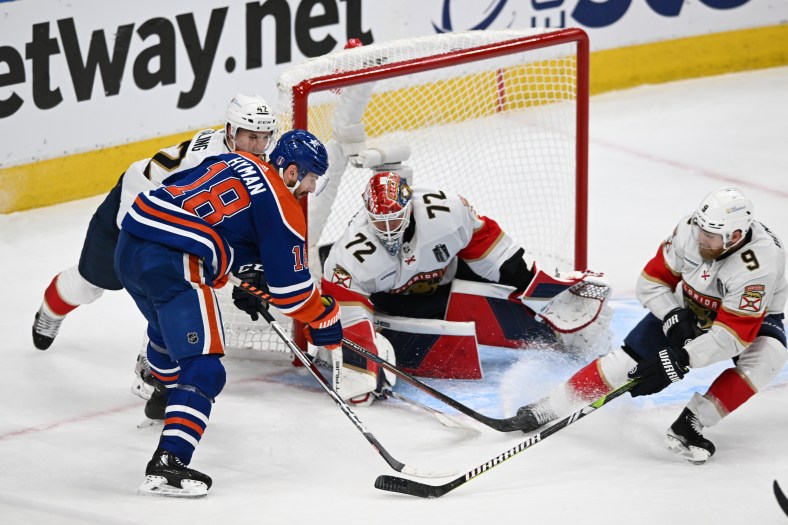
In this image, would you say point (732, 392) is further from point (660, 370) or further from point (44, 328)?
point (44, 328)

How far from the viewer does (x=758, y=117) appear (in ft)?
23.8

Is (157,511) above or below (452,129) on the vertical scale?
below

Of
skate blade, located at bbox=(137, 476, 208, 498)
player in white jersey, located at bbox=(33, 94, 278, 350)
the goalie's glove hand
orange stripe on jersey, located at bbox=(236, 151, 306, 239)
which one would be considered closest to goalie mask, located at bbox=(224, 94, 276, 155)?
player in white jersey, located at bbox=(33, 94, 278, 350)

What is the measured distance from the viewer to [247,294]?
4133mm

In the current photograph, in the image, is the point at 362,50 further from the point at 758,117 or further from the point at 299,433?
the point at 758,117

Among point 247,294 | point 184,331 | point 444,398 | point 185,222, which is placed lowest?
point 444,398

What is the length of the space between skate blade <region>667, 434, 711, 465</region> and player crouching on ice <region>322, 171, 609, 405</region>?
843mm

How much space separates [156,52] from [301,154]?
2439 mm

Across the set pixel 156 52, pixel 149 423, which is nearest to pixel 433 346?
pixel 149 423

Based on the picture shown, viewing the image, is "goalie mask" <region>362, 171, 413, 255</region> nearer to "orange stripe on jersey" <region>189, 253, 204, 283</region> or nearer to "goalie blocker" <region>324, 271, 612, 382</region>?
"goalie blocker" <region>324, 271, 612, 382</region>

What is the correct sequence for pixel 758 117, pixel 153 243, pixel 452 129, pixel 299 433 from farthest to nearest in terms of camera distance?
pixel 758 117, pixel 452 129, pixel 299 433, pixel 153 243

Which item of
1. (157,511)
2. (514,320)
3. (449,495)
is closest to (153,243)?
(157,511)

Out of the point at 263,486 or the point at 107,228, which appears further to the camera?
the point at 107,228

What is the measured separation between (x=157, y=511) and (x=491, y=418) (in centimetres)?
123
